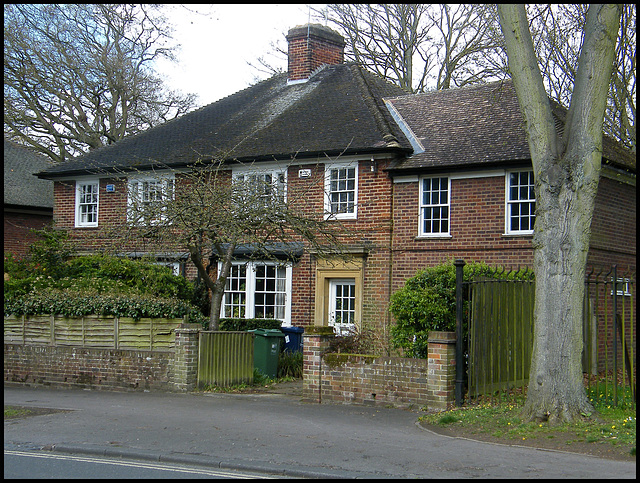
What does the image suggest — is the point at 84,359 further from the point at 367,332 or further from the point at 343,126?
the point at 343,126

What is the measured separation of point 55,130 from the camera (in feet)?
109

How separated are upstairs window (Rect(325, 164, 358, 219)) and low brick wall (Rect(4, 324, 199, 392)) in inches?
268

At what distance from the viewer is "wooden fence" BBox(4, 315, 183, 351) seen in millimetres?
15523

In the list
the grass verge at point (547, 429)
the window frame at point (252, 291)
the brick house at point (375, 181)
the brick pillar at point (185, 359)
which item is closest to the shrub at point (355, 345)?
the grass verge at point (547, 429)

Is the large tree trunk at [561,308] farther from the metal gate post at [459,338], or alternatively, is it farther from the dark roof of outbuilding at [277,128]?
the dark roof of outbuilding at [277,128]

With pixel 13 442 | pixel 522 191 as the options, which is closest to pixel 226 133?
pixel 522 191

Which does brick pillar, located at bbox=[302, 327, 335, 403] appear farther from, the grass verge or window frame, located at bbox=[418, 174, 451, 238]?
window frame, located at bbox=[418, 174, 451, 238]

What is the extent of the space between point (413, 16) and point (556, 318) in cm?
2464

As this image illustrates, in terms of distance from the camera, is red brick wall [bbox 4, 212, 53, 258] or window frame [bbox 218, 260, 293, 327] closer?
window frame [bbox 218, 260, 293, 327]

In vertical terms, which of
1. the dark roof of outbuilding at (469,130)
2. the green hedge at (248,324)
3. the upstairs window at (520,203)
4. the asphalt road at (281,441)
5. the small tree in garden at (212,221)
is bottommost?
the asphalt road at (281,441)

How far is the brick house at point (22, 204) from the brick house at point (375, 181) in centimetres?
571

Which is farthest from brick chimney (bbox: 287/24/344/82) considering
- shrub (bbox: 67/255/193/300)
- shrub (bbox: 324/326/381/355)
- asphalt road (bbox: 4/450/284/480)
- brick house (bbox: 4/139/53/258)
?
asphalt road (bbox: 4/450/284/480)

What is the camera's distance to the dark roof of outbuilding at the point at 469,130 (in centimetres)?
1870

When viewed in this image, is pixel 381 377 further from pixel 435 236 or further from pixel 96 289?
pixel 96 289
